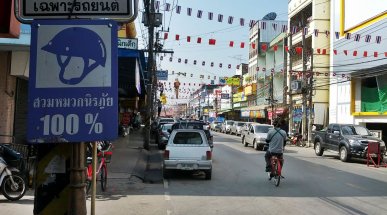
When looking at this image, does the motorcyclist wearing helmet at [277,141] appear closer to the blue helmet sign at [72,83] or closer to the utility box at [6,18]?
the utility box at [6,18]

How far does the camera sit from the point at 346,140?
74.0 feet

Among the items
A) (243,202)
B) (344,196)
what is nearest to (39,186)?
(243,202)

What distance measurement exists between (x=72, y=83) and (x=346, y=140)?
69.1 ft

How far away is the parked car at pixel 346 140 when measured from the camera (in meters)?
21.8

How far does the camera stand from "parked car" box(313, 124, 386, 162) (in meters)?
21.8

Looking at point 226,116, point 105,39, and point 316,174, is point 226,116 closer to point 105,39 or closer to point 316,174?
point 316,174

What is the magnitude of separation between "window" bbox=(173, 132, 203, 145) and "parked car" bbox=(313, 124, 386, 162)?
10.1 m

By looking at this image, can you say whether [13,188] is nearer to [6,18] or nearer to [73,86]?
[6,18]

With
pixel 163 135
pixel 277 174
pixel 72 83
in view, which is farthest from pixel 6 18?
pixel 163 135

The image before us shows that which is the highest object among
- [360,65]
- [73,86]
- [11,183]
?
[360,65]

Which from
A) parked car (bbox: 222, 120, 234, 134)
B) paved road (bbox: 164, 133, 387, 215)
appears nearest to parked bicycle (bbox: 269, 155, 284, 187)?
paved road (bbox: 164, 133, 387, 215)

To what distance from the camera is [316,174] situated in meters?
16.3

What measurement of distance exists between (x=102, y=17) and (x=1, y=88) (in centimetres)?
1156

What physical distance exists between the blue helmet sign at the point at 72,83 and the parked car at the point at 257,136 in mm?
25188
